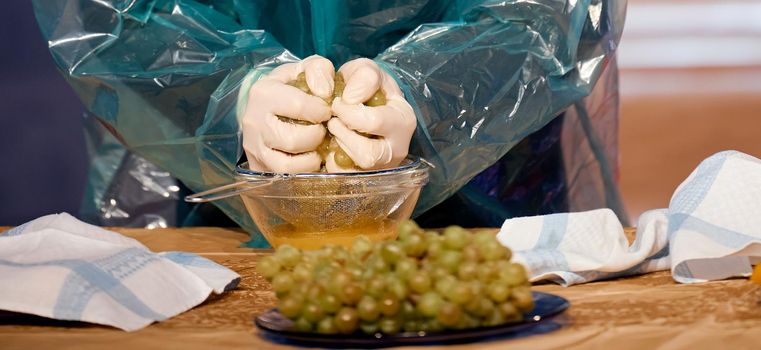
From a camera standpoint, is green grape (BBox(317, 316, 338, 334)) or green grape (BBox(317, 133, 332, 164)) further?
green grape (BBox(317, 133, 332, 164))

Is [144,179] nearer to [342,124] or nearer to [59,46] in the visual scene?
[59,46]

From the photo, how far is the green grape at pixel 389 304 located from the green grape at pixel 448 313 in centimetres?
3

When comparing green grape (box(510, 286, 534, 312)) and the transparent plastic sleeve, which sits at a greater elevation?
the transparent plastic sleeve

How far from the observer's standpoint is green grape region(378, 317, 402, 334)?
766mm

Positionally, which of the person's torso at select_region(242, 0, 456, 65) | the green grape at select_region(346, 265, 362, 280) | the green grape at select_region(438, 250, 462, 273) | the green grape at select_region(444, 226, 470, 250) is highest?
the person's torso at select_region(242, 0, 456, 65)

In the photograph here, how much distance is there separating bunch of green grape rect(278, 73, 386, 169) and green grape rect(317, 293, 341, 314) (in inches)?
16.3

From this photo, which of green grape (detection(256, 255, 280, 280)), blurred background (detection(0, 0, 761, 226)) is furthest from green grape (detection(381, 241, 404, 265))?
blurred background (detection(0, 0, 761, 226))

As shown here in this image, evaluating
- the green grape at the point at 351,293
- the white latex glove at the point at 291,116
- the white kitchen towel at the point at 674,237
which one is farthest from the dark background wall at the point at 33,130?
the green grape at the point at 351,293

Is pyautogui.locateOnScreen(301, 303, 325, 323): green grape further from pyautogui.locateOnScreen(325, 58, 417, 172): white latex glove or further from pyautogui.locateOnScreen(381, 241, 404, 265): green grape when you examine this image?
pyautogui.locateOnScreen(325, 58, 417, 172): white latex glove

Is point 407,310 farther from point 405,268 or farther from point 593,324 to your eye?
point 593,324

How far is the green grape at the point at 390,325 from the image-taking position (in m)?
0.77

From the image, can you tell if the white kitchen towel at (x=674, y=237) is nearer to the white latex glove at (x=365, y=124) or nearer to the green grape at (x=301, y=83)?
the white latex glove at (x=365, y=124)

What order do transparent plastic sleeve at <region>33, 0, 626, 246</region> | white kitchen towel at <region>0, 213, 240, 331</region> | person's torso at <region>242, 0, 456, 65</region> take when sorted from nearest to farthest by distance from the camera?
1. white kitchen towel at <region>0, 213, 240, 331</region>
2. transparent plastic sleeve at <region>33, 0, 626, 246</region>
3. person's torso at <region>242, 0, 456, 65</region>

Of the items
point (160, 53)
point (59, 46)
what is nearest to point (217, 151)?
point (160, 53)
